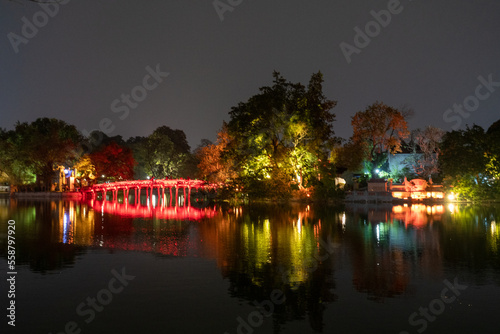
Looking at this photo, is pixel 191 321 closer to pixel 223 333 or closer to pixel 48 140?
pixel 223 333

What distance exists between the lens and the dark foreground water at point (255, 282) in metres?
9.12

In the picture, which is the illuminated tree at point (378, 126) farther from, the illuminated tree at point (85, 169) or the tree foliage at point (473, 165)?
the illuminated tree at point (85, 169)

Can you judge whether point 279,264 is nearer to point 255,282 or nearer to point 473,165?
point 255,282

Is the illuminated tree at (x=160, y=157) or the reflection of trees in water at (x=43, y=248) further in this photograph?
the illuminated tree at (x=160, y=157)

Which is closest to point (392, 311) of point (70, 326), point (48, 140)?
point (70, 326)

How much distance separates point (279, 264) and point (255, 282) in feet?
7.69

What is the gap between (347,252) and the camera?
1644 cm

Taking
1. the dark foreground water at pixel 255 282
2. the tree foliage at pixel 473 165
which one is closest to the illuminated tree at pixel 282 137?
the tree foliage at pixel 473 165

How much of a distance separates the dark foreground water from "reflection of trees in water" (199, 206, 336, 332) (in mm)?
41

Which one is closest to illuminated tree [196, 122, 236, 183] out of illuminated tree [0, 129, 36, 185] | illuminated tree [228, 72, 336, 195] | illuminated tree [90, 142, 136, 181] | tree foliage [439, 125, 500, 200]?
illuminated tree [228, 72, 336, 195]

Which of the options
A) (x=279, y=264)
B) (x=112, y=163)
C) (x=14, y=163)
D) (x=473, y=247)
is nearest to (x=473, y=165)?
(x=473, y=247)

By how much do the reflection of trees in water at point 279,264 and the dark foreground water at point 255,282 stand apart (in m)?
0.04

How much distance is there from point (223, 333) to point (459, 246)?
1214cm

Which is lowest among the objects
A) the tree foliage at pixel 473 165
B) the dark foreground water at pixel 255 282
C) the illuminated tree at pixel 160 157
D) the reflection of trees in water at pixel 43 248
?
the dark foreground water at pixel 255 282
